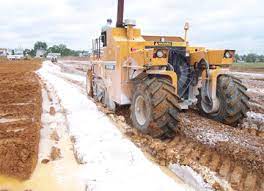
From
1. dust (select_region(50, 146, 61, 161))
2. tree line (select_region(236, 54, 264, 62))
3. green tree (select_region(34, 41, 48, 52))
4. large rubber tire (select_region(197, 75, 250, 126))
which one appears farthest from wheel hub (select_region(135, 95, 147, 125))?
green tree (select_region(34, 41, 48, 52))

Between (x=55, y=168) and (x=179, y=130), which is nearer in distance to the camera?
(x=55, y=168)

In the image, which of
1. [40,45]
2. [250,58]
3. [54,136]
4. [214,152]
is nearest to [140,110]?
[54,136]

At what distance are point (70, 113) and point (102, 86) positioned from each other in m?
1.61

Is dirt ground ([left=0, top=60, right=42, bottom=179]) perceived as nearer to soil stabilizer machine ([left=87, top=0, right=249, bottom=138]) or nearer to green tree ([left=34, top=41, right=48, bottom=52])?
soil stabilizer machine ([left=87, top=0, right=249, bottom=138])

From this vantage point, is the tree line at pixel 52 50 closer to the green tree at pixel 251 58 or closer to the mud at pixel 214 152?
the green tree at pixel 251 58

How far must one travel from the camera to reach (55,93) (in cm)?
1412

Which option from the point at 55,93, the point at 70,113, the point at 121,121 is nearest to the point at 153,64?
the point at 121,121

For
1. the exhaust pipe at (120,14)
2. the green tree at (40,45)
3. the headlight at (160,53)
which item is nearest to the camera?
the headlight at (160,53)

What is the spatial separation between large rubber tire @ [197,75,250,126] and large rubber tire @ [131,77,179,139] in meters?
1.46

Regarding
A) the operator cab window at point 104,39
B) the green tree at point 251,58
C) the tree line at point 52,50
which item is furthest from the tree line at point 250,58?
the operator cab window at point 104,39

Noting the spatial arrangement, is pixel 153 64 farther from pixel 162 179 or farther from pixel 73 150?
pixel 162 179

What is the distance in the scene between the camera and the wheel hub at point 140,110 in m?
7.56

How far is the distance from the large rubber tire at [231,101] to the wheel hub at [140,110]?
1660mm

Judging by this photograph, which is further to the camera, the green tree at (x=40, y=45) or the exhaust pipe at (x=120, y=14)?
the green tree at (x=40, y=45)
